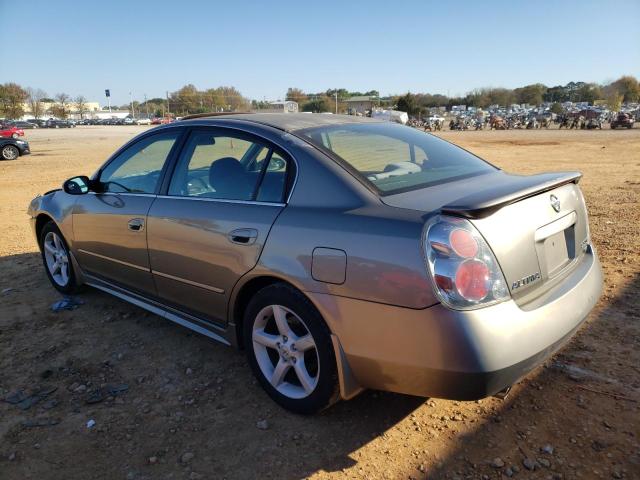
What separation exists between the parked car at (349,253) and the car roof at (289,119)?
0.06 ft

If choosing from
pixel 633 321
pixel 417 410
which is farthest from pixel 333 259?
pixel 633 321

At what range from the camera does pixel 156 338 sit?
3.76 meters

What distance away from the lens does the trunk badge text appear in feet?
7.20

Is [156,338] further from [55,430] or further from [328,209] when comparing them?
[328,209]

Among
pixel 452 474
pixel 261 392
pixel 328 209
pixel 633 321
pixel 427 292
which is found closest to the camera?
pixel 427 292

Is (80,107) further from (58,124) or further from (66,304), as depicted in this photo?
(66,304)

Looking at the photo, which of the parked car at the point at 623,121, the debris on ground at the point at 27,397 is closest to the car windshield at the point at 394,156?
the debris on ground at the point at 27,397

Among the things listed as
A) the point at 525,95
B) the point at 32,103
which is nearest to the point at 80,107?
the point at 32,103

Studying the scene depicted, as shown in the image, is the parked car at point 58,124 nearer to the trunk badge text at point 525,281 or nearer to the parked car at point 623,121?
the parked car at point 623,121

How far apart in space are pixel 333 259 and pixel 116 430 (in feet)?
5.08

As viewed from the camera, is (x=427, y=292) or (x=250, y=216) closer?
(x=427, y=292)

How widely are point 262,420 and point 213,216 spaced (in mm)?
1201

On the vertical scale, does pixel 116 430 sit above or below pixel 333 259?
below

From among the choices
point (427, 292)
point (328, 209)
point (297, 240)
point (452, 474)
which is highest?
point (328, 209)
